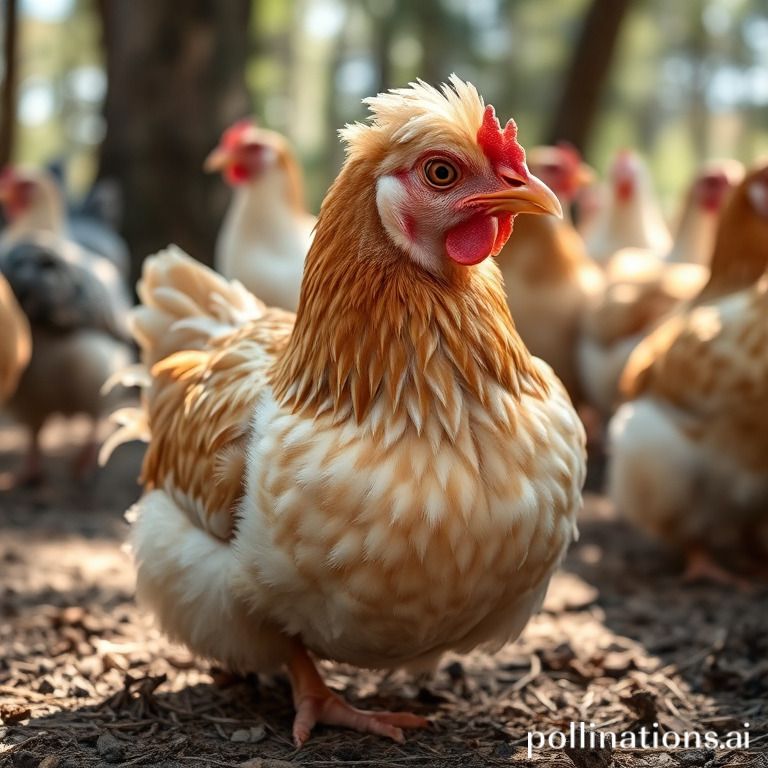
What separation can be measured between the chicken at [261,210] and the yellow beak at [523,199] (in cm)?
437

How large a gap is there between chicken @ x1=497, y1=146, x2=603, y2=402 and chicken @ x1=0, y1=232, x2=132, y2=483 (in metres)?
2.64

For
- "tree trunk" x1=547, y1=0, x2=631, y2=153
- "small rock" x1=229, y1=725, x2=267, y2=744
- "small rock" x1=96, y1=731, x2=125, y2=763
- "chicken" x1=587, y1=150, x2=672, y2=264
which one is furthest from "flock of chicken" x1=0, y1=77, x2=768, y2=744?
"tree trunk" x1=547, y1=0, x2=631, y2=153

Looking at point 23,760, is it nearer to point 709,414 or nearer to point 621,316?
point 709,414

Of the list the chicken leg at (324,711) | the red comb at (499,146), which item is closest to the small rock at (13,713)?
the chicken leg at (324,711)

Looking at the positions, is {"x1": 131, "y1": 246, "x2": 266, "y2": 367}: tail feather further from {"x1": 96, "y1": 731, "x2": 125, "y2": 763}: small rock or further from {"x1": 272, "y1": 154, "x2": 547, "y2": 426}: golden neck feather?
{"x1": 96, "y1": 731, "x2": 125, "y2": 763}: small rock

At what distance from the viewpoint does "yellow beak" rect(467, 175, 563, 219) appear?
2441 mm

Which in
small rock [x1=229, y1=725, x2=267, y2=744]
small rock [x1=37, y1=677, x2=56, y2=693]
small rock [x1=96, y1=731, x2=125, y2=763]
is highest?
small rock [x1=96, y1=731, x2=125, y2=763]

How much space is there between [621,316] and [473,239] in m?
4.17

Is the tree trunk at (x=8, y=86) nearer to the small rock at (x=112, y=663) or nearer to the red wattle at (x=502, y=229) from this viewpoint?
the small rock at (x=112, y=663)

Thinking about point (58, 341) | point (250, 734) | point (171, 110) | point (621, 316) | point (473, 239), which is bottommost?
point (250, 734)

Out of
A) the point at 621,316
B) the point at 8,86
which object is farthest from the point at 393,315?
the point at 8,86

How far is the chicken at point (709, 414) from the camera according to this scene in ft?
14.5

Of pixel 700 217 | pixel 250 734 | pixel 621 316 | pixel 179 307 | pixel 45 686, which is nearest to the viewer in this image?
pixel 250 734

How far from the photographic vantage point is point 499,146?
2496 mm
